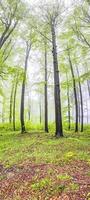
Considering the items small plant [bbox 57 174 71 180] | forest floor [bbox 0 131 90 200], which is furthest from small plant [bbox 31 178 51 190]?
small plant [bbox 57 174 71 180]

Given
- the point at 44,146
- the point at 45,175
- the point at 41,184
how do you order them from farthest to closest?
the point at 44,146 → the point at 45,175 → the point at 41,184

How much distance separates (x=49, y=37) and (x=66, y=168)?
535 inches

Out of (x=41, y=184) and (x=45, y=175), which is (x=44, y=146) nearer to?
(x=45, y=175)

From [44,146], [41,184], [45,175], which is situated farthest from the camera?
[44,146]

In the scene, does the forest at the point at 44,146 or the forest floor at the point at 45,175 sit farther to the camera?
the forest at the point at 44,146

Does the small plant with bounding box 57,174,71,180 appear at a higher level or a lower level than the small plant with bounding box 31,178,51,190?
higher

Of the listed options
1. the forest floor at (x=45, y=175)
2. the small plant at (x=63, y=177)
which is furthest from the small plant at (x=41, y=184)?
the small plant at (x=63, y=177)

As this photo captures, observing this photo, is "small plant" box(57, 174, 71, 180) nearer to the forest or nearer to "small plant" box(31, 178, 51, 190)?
the forest

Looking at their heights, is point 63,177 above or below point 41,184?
above

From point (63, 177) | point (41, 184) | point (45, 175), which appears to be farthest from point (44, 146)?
point (41, 184)

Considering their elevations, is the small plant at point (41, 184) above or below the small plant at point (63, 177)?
below

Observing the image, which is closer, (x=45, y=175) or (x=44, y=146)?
(x=45, y=175)

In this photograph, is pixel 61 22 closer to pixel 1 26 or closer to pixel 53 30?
pixel 53 30

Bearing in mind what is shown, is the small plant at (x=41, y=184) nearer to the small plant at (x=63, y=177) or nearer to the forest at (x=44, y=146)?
the forest at (x=44, y=146)
